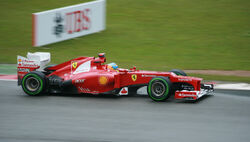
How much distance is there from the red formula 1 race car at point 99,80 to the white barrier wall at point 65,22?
26.0 feet

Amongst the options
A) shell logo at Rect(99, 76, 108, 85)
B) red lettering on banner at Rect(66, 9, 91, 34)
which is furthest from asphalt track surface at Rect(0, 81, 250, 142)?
red lettering on banner at Rect(66, 9, 91, 34)

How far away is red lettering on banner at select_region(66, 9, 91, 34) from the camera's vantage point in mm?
18922

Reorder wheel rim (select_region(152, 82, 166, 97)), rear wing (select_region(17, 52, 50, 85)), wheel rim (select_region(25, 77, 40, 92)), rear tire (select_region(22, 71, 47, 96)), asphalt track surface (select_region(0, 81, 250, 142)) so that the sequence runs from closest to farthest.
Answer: asphalt track surface (select_region(0, 81, 250, 142)) → wheel rim (select_region(152, 82, 166, 97)) → rear tire (select_region(22, 71, 47, 96)) → wheel rim (select_region(25, 77, 40, 92)) → rear wing (select_region(17, 52, 50, 85))

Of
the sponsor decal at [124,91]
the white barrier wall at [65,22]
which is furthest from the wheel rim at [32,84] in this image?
the white barrier wall at [65,22]

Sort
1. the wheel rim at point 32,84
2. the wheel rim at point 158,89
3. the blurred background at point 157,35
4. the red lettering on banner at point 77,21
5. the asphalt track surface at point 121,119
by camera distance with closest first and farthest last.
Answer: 1. the asphalt track surface at point 121,119
2. the wheel rim at point 158,89
3. the wheel rim at point 32,84
4. the blurred background at point 157,35
5. the red lettering on banner at point 77,21

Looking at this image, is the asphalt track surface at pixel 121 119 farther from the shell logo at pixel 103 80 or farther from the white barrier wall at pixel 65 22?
the white barrier wall at pixel 65 22

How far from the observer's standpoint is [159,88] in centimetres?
894

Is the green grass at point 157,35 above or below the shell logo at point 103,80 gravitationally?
above

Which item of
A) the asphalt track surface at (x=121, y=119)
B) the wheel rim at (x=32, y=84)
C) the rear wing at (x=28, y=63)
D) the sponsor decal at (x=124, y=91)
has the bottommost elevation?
the asphalt track surface at (x=121, y=119)

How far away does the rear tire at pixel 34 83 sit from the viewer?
9.64 meters

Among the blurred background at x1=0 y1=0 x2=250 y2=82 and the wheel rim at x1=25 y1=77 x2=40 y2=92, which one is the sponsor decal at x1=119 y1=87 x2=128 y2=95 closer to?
the wheel rim at x1=25 y1=77 x2=40 y2=92

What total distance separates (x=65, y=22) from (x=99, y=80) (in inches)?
390

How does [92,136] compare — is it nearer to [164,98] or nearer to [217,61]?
[164,98]

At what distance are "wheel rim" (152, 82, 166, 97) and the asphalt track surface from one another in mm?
253
